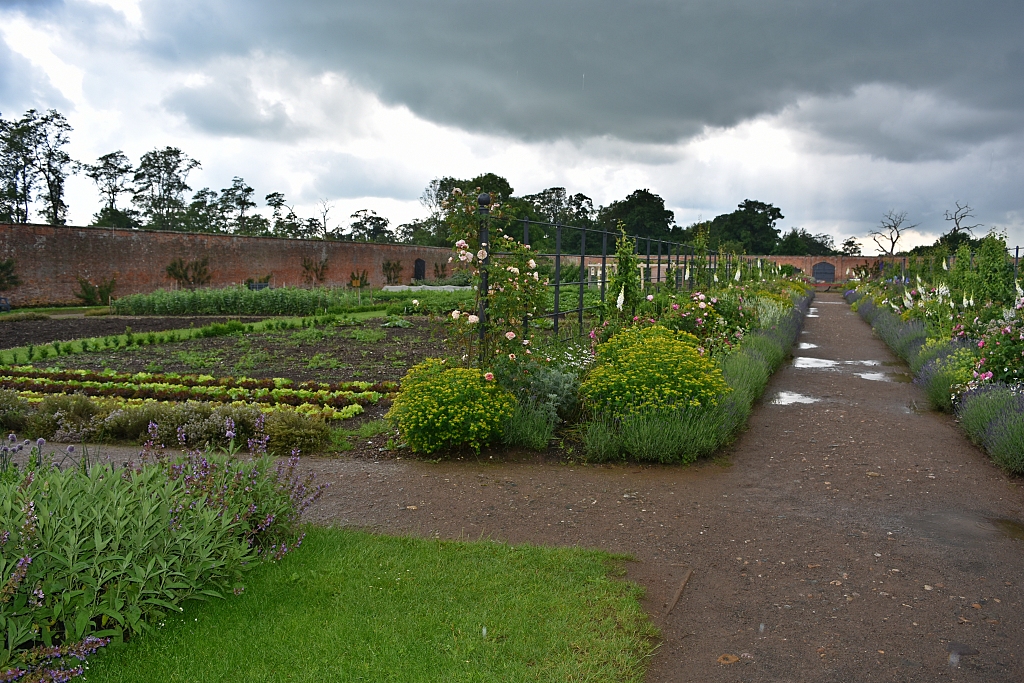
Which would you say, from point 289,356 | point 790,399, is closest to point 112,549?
point 790,399

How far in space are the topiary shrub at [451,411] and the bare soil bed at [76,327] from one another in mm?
12615

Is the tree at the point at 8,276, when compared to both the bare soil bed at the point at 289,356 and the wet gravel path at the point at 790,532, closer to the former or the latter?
the bare soil bed at the point at 289,356

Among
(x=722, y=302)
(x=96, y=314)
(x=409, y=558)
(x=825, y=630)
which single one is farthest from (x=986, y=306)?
(x=96, y=314)

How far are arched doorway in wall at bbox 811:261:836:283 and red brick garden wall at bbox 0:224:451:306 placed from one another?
35.8 meters

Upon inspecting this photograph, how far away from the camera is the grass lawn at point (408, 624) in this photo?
9.88 ft

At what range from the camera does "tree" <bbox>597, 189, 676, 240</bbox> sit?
6134 cm

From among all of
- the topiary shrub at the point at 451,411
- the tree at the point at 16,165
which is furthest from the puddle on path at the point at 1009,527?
the tree at the point at 16,165

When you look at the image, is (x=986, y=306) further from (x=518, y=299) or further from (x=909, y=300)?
(x=518, y=299)

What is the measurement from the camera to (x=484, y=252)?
22.7 ft

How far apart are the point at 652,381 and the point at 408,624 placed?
3.89 metres

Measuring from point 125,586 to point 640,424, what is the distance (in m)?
4.23

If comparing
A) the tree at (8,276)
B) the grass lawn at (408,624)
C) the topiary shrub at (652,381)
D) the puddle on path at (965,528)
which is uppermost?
the tree at (8,276)

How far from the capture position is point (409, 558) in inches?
161

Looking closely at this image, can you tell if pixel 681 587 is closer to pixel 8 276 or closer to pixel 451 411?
pixel 451 411
